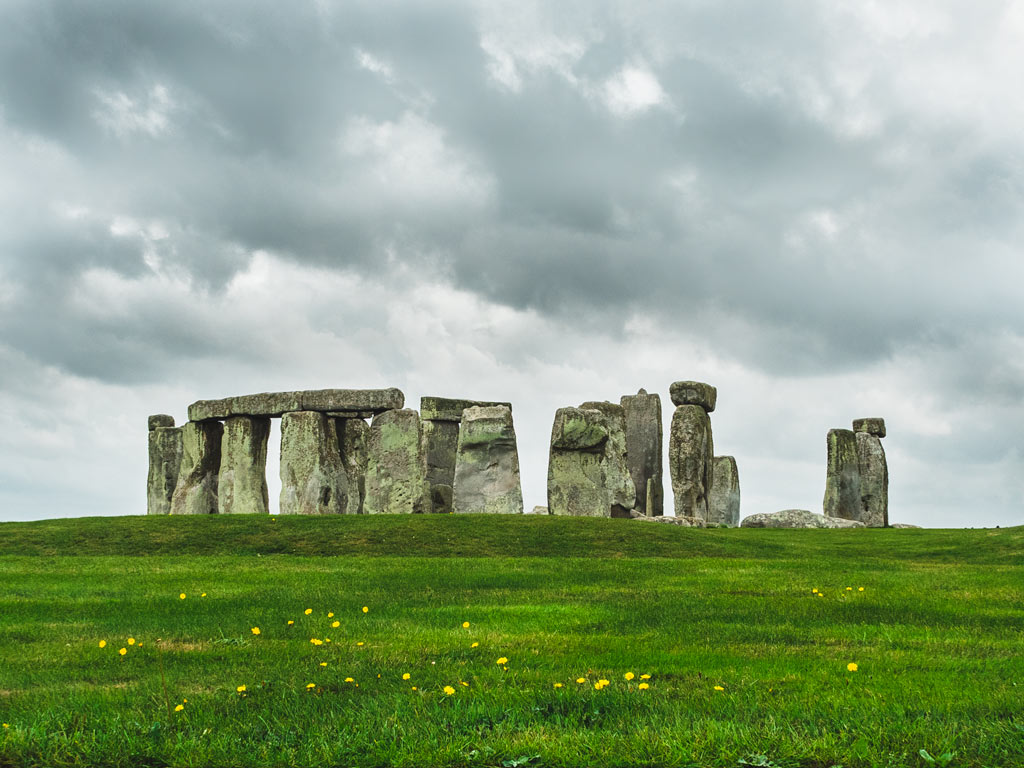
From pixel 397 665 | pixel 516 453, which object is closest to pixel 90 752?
pixel 397 665

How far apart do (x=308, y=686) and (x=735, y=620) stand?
5012mm

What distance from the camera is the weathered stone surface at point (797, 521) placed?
32.3 metres

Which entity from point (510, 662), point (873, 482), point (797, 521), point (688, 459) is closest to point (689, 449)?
point (688, 459)

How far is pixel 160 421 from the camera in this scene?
118 feet

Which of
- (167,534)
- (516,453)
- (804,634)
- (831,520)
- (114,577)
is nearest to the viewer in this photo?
(804,634)

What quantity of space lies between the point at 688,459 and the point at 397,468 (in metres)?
8.85

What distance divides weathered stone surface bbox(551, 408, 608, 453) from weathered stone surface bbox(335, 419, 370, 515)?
6054 millimetres

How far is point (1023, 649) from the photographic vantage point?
9.47 meters

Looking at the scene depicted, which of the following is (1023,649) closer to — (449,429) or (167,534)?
(167,534)

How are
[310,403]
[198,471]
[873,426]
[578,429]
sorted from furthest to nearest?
[873,426] → [198,471] → [310,403] → [578,429]

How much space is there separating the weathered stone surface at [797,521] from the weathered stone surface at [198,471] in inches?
637

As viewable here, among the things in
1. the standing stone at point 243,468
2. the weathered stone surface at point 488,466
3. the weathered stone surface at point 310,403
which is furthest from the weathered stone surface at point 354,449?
the weathered stone surface at point 488,466

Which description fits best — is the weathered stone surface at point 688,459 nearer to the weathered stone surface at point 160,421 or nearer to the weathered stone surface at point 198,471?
the weathered stone surface at point 198,471

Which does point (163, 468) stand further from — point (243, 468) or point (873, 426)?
point (873, 426)
